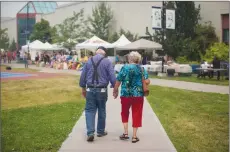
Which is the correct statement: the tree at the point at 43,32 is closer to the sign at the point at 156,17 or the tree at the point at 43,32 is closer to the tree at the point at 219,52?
the tree at the point at 219,52

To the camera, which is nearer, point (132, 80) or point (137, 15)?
point (132, 80)

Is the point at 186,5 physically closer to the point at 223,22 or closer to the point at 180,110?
the point at 223,22

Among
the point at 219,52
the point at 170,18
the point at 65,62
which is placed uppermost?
the point at 170,18

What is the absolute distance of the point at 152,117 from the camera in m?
8.56

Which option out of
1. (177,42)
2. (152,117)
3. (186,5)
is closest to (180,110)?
(152,117)

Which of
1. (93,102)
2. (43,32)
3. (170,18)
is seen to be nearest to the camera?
(93,102)

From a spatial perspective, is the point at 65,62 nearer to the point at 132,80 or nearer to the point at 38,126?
the point at 38,126

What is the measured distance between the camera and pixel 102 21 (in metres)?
41.9

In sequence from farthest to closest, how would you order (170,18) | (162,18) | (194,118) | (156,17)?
(162,18) → (156,17) → (170,18) → (194,118)

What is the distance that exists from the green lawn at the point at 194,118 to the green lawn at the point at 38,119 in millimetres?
2081

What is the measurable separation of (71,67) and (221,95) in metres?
20.9

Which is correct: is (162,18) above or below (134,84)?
above

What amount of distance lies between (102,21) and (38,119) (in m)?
34.0

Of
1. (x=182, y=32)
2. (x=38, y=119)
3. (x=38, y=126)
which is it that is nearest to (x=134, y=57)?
(x=38, y=126)
